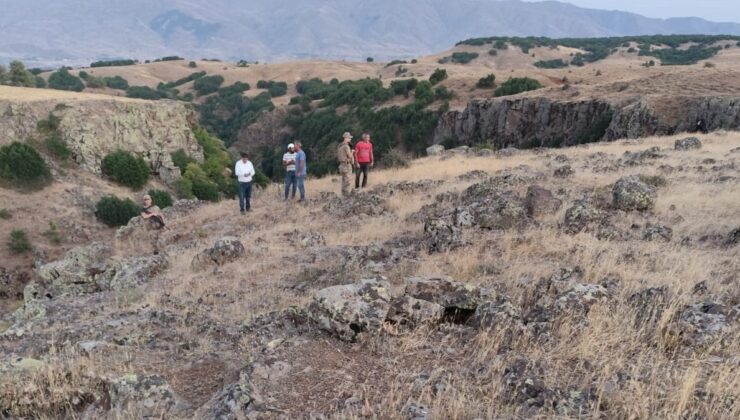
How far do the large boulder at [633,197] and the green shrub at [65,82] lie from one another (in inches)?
3318

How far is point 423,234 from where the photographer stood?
896 cm

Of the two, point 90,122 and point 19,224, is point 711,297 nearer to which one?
point 19,224

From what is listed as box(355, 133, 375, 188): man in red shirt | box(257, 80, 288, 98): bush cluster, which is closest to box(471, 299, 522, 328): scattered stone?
box(355, 133, 375, 188): man in red shirt

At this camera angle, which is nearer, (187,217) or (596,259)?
(596,259)

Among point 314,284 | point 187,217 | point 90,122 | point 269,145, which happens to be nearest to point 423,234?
point 314,284

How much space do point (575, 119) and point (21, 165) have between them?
103 feet

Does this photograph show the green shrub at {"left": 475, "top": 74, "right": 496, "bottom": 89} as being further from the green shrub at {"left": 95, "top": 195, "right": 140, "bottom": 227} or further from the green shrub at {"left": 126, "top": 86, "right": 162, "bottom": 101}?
the green shrub at {"left": 126, "top": 86, "right": 162, "bottom": 101}

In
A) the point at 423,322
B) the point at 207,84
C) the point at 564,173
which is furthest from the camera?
the point at 207,84

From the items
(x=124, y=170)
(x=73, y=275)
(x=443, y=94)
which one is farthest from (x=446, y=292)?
(x=443, y=94)

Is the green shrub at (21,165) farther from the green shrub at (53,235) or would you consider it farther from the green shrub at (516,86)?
the green shrub at (516,86)

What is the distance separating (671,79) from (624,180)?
28.4 metres

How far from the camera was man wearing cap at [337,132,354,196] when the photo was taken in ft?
43.7

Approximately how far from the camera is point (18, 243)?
68.1 ft

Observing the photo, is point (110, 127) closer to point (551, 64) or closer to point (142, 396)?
point (142, 396)
